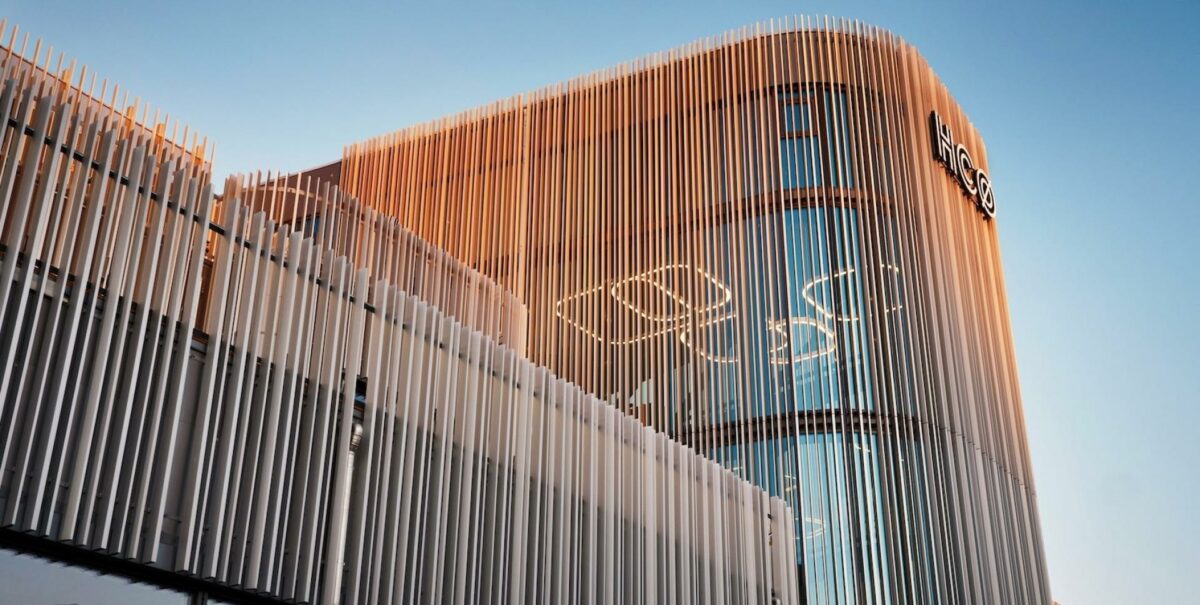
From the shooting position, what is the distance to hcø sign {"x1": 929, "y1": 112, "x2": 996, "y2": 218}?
22.1 meters

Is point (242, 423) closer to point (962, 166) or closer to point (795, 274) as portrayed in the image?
point (795, 274)

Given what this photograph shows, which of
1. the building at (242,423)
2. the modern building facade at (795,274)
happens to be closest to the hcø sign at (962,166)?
the modern building facade at (795,274)

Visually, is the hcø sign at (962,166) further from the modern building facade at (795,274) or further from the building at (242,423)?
the building at (242,423)

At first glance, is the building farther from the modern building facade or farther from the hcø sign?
the hcø sign

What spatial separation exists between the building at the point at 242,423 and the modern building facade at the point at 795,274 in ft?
21.6

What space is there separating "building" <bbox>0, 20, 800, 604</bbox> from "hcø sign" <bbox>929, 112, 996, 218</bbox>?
1222cm

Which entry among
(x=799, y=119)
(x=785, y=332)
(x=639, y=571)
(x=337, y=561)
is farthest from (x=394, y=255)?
(x=799, y=119)

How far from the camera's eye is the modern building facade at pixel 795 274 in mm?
18141

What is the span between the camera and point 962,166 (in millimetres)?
23047

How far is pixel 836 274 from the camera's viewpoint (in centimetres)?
1959

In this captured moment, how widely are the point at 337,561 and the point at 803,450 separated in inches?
426

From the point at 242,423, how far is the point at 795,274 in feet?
41.8

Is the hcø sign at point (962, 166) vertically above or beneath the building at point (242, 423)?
above

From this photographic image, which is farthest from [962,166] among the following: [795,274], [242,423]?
[242,423]
